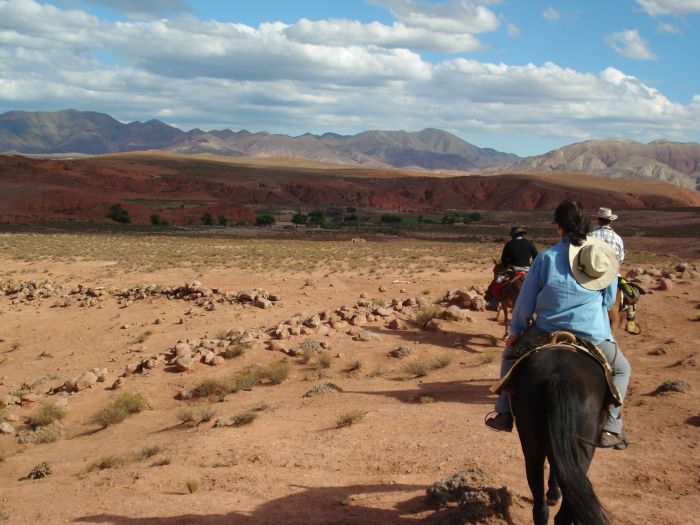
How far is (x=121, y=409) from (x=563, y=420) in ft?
26.4

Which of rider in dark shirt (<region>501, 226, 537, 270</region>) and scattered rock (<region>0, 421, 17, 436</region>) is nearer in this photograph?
scattered rock (<region>0, 421, 17, 436</region>)

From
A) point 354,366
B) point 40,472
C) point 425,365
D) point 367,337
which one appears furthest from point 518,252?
point 40,472

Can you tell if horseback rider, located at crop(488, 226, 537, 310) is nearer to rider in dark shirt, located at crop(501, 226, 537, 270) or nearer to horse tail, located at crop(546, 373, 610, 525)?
rider in dark shirt, located at crop(501, 226, 537, 270)

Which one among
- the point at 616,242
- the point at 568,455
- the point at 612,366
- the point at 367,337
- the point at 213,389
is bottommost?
the point at 213,389

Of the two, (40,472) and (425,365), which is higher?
(425,365)

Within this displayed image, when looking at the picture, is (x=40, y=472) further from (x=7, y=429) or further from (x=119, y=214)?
(x=119, y=214)

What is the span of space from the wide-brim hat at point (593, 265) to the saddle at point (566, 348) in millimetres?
Answer: 408

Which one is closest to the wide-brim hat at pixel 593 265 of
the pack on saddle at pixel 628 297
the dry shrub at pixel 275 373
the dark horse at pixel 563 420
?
the dark horse at pixel 563 420

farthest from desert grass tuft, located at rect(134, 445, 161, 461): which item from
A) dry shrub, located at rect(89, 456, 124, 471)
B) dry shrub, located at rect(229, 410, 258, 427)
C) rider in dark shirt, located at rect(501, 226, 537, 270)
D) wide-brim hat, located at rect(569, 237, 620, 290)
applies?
rider in dark shirt, located at rect(501, 226, 537, 270)

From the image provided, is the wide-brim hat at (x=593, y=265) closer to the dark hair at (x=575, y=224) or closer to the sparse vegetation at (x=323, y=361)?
the dark hair at (x=575, y=224)

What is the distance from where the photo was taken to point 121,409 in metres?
10.4

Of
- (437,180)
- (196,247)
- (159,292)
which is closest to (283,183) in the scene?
(437,180)

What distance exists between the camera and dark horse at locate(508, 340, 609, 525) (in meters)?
3.98

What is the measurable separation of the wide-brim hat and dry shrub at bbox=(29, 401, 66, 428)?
8.65m
